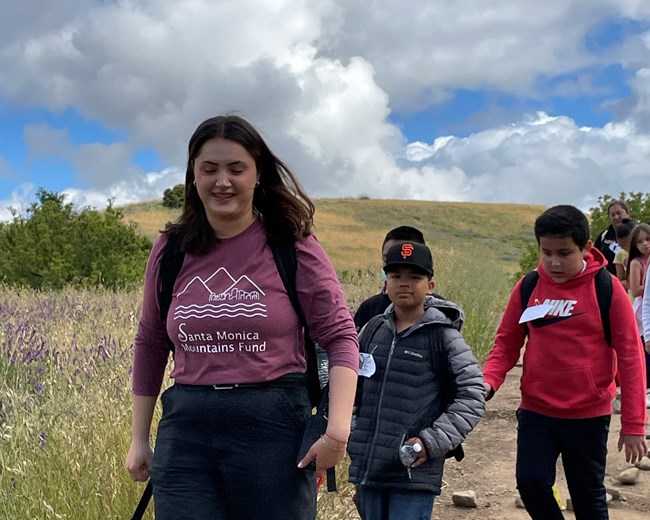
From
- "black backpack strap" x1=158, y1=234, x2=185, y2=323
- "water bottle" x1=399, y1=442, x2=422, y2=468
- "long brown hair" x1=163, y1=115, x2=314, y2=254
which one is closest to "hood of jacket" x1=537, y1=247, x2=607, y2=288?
"water bottle" x1=399, y1=442, x2=422, y2=468

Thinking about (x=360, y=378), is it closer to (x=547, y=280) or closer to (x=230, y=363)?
(x=547, y=280)

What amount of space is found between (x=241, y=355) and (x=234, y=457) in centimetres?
29

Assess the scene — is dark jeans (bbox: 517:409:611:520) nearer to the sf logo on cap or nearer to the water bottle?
the water bottle

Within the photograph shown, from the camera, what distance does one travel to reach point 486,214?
9219 cm

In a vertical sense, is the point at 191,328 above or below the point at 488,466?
above

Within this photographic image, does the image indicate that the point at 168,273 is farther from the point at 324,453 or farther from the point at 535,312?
the point at 535,312

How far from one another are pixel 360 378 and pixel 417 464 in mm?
444

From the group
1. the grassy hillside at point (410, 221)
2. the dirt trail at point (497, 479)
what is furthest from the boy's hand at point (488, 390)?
the grassy hillside at point (410, 221)

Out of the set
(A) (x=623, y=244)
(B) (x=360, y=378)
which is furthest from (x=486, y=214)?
(B) (x=360, y=378)

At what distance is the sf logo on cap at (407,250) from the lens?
145 inches

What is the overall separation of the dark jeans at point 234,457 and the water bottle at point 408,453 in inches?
36.1

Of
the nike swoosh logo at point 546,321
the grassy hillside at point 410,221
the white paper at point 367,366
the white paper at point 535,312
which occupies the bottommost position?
the white paper at point 367,366

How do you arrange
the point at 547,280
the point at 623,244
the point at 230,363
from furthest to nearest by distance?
the point at 623,244 → the point at 547,280 → the point at 230,363

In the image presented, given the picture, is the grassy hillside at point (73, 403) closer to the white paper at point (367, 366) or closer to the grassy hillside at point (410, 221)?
the white paper at point (367, 366)
